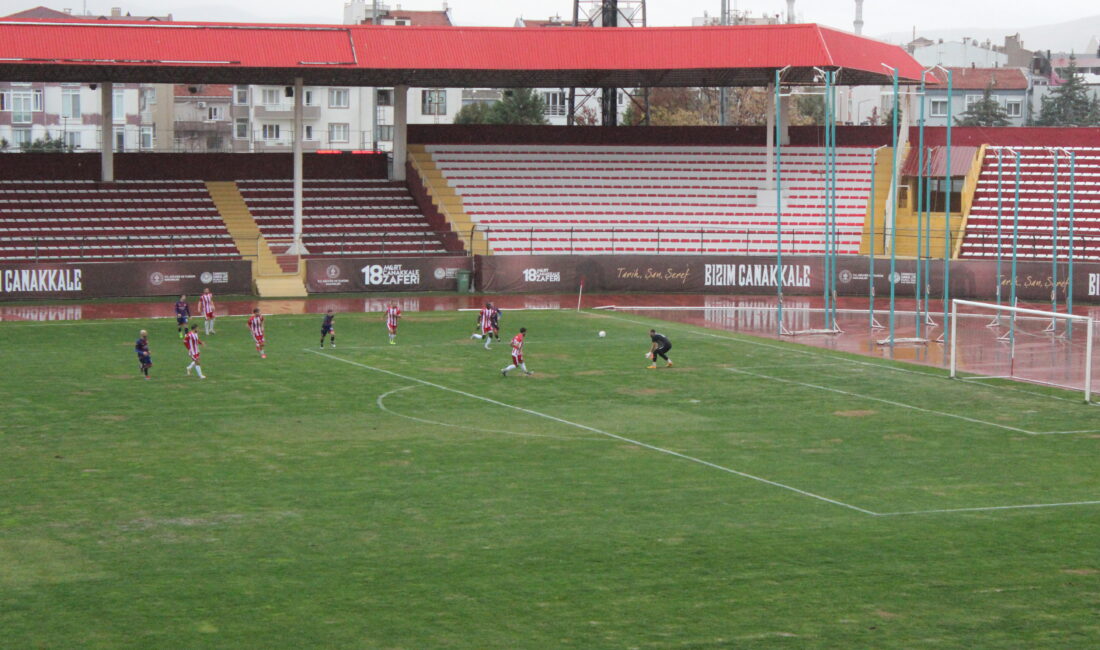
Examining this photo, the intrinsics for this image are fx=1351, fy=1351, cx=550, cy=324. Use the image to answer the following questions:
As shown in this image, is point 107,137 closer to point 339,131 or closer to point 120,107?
point 339,131

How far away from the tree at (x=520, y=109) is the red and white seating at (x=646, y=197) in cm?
3143

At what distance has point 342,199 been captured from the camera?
63.9 metres

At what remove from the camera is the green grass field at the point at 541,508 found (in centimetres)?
1591

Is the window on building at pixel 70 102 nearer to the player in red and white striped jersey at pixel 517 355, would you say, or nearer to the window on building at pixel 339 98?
the window on building at pixel 339 98

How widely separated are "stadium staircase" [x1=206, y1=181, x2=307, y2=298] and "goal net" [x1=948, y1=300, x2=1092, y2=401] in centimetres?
2667

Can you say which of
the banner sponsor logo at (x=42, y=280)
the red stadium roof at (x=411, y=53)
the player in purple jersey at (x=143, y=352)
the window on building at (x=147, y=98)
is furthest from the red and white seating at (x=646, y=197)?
the window on building at (x=147, y=98)

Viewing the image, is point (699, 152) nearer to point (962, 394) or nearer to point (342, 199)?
point (342, 199)

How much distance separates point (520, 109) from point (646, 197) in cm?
3690

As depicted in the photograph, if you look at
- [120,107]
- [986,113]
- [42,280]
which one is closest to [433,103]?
[120,107]

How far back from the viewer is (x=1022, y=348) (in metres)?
41.5

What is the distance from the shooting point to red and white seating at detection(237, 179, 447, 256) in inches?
2357

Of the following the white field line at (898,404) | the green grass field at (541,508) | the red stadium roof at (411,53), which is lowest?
the green grass field at (541,508)

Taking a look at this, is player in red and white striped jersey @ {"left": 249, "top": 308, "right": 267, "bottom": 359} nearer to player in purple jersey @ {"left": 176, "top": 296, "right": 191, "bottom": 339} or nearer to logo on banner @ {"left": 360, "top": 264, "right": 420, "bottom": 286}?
player in purple jersey @ {"left": 176, "top": 296, "right": 191, "bottom": 339}

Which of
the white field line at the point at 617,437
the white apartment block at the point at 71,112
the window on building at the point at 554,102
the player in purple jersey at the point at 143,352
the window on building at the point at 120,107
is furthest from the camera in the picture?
the window on building at the point at 554,102
